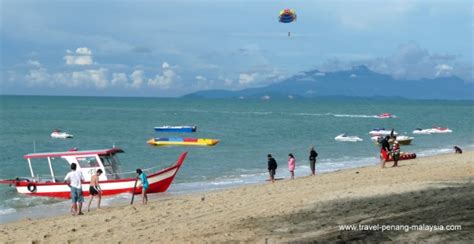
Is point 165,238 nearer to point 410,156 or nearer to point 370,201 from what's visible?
point 370,201

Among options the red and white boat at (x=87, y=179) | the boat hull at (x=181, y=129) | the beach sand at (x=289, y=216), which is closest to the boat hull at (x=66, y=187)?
the red and white boat at (x=87, y=179)

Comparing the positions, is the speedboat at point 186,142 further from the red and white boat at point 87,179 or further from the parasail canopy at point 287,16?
the red and white boat at point 87,179

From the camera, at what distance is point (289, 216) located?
14406mm

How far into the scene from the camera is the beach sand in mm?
12016

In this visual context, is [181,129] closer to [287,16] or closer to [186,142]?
[186,142]

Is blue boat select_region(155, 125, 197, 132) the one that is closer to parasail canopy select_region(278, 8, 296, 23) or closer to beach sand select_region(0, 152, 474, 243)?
parasail canopy select_region(278, 8, 296, 23)

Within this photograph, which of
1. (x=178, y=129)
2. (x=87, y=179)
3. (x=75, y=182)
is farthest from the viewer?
(x=178, y=129)

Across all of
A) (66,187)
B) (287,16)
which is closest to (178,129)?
(287,16)

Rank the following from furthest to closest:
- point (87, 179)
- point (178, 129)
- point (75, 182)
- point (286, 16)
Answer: point (178, 129)
point (286, 16)
point (87, 179)
point (75, 182)

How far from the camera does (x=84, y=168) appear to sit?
24453mm

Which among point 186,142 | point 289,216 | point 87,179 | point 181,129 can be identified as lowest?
point 289,216

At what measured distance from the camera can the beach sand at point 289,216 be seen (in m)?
12.0

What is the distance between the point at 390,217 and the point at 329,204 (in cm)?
292

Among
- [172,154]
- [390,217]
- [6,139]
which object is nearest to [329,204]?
[390,217]
